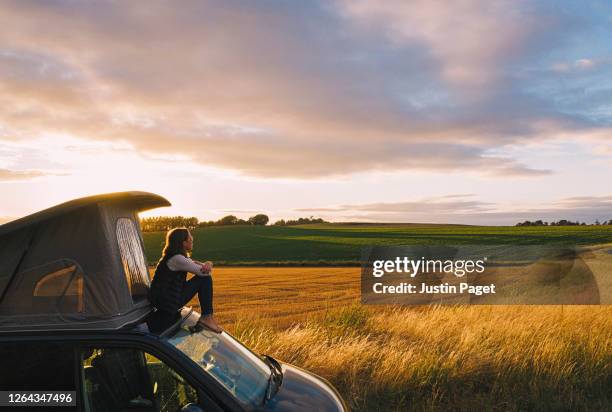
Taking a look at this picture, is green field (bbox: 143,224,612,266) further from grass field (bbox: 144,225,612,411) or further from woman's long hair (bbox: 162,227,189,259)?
woman's long hair (bbox: 162,227,189,259)

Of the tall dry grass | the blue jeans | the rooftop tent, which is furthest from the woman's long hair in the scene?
the tall dry grass

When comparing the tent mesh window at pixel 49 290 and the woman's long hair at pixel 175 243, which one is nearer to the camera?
the tent mesh window at pixel 49 290

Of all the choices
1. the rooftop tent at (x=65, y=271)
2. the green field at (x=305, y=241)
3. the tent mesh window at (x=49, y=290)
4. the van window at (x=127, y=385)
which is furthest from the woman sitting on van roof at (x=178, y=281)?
the green field at (x=305, y=241)

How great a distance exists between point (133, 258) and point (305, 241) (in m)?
A: 57.4

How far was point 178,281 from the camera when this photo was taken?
15.1 feet

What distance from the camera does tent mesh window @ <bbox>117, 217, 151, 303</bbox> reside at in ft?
14.4

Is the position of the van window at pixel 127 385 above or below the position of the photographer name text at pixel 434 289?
above

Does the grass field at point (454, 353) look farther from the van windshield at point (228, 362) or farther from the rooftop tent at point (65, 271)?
the rooftop tent at point (65, 271)

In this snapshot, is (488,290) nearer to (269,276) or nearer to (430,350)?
(430,350)

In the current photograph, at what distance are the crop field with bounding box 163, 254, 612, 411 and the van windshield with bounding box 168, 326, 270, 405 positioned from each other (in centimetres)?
291

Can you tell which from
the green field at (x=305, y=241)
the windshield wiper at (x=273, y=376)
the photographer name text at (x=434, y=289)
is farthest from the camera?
the green field at (x=305, y=241)

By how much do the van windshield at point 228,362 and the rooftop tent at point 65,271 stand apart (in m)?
0.44

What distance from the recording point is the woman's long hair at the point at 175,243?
5535 millimetres

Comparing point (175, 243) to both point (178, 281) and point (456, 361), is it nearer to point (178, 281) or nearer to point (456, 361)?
point (178, 281)
